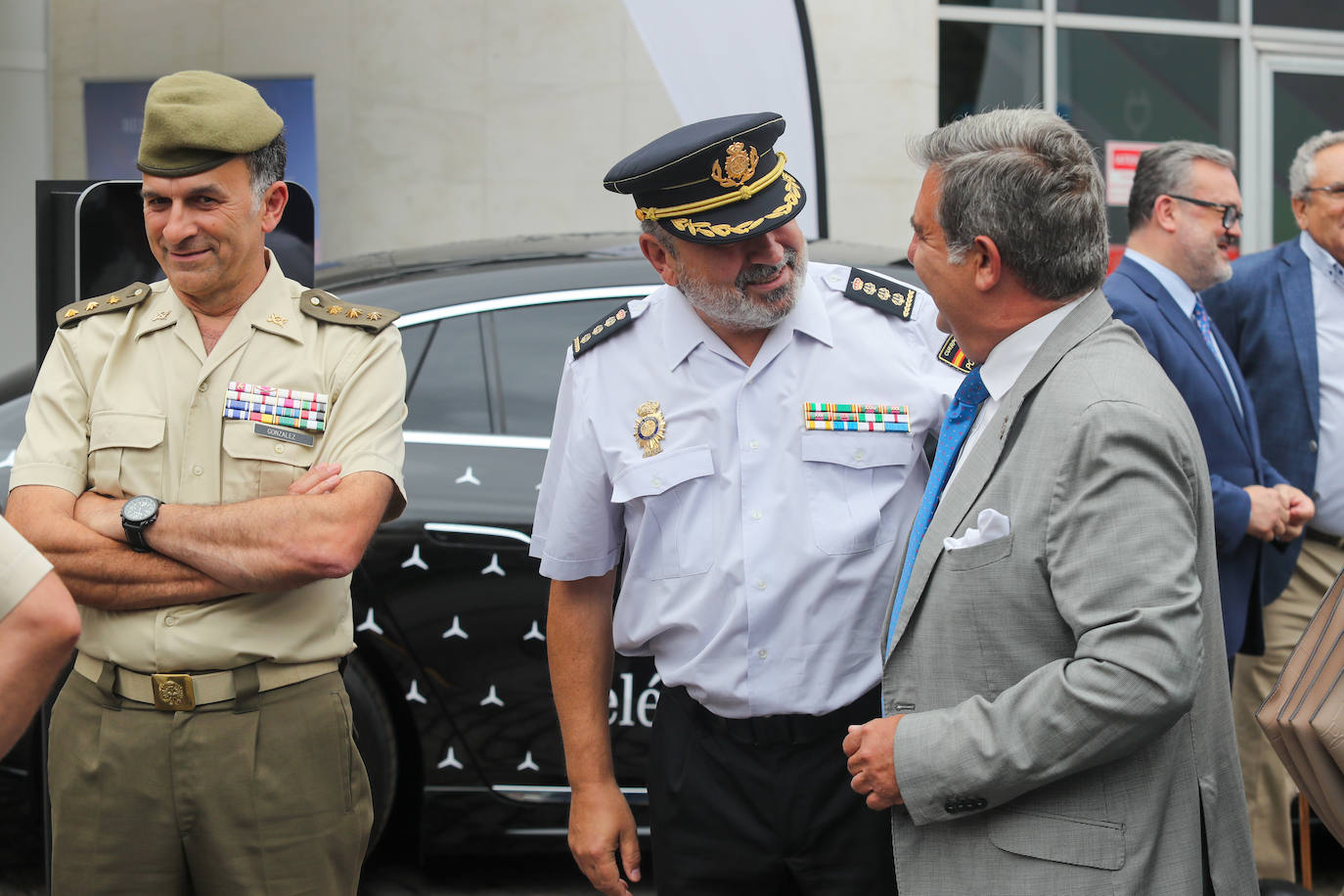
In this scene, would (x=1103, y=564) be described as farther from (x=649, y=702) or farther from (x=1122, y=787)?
(x=649, y=702)

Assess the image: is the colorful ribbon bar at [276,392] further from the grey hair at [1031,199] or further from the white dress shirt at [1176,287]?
the white dress shirt at [1176,287]

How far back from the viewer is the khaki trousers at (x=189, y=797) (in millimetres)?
2215

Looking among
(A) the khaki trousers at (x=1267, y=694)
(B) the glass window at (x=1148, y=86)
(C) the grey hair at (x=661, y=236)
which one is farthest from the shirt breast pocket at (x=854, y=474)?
(B) the glass window at (x=1148, y=86)

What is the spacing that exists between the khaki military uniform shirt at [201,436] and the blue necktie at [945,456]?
937 mm

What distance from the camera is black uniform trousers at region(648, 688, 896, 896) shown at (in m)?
2.08

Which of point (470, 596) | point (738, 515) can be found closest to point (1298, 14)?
point (470, 596)

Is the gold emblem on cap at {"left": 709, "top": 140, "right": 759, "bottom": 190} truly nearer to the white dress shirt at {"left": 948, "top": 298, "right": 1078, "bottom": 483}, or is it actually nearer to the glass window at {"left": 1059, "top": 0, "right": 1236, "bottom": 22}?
the white dress shirt at {"left": 948, "top": 298, "right": 1078, "bottom": 483}

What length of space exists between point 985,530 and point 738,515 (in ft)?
1.71

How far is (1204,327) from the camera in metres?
3.48

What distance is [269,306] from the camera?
241 cm

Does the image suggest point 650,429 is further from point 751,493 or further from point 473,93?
point 473,93

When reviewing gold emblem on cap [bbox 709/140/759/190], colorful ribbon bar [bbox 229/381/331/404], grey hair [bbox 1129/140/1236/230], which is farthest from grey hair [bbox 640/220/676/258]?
grey hair [bbox 1129/140/1236/230]

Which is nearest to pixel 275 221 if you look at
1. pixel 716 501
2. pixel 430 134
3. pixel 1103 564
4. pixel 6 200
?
pixel 716 501

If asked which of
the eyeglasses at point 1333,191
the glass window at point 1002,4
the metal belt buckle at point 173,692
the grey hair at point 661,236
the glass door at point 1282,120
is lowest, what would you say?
the metal belt buckle at point 173,692
